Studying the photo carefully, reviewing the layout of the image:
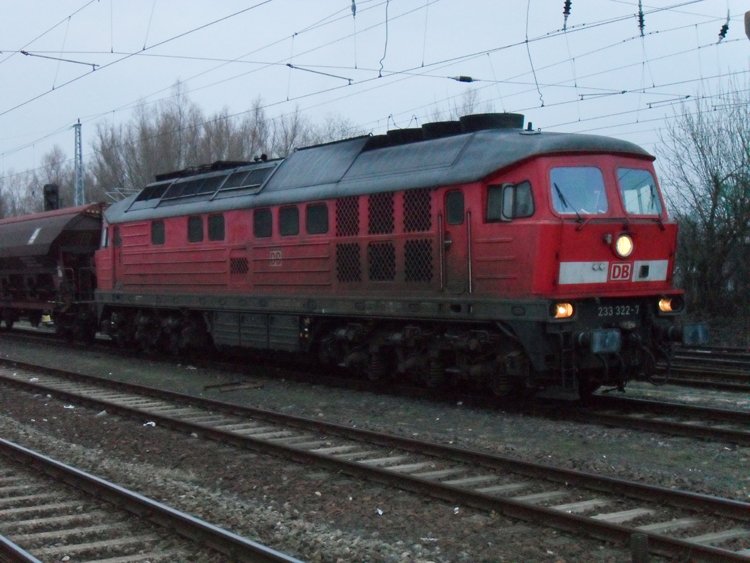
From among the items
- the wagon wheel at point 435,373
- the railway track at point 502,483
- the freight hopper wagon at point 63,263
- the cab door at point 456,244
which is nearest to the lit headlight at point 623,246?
the cab door at point 456,244

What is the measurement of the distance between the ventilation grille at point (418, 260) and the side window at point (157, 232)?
7.57 meters

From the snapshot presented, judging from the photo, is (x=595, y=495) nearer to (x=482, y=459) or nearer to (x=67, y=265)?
(x=482, y=459)

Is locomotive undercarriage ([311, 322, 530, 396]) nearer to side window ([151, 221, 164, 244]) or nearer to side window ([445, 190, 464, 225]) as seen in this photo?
side window ([445, 190, 464, 225])

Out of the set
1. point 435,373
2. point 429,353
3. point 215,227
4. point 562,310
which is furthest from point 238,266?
point 562,310

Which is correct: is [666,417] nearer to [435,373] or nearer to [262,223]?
[435,373]

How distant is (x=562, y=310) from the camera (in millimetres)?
10844

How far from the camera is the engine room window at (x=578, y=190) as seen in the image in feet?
36.6

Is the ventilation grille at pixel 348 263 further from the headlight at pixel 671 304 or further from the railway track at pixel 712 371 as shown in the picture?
the railway track at pixel 712 371

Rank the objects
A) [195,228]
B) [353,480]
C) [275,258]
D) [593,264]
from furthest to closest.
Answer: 1. [195,228]
2. [275,258]
3. [593,264]
4. [353,480]

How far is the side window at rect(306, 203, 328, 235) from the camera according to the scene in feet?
46.7

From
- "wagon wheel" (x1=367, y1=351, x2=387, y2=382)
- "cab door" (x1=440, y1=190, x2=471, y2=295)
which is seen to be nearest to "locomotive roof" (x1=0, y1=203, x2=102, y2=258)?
"wagon wheel" (x1=367, y1=351, x2=387, y2=382)

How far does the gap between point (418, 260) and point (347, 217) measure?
1.72 m

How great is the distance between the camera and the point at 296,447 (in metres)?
9.70

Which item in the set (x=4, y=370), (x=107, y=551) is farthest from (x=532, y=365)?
(x=4, y=370)
